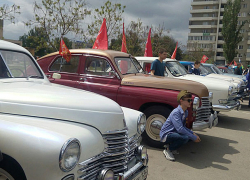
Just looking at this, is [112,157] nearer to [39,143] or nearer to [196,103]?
[39,143]

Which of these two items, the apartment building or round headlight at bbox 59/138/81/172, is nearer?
round headlight at bbox 59/138/81/172

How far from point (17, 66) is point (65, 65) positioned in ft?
7.34

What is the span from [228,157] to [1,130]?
4.20 metres

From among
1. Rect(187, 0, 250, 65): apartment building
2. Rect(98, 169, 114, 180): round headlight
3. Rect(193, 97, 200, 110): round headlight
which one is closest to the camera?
Rect(98, 169, 114, 180): round headlight

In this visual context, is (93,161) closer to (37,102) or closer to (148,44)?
(37,102)

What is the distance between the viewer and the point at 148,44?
10.0 metres

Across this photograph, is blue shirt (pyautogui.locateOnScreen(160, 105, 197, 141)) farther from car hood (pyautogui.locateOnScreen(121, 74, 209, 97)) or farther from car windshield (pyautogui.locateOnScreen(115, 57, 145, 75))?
car windshield (pyautogui.locateOnScreen(115, 57, 145, 75))

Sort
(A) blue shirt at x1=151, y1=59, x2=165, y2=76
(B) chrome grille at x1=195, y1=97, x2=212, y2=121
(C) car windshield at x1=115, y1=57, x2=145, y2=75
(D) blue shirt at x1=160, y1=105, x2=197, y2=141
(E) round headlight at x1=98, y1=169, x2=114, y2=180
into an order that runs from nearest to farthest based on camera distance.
A: (E) round headlight at x1=98, y1=169, x2=114, y2=180, (D) blue shirt at x1=160, y1=105, x2=197, y2=141, (B) chrome grille at x1=195, y1=97, x2=212, y2=121, (C) car windshield at x1=115, y1=57, x2=145, y2=75, (A) blue shirt at x1=151, y1=59, x2=165, y2=76

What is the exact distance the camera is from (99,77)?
5270 mm

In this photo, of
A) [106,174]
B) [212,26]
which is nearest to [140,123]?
[106,174]

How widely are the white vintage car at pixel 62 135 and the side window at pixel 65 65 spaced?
2240 millimetres

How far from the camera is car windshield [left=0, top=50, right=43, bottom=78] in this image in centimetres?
317

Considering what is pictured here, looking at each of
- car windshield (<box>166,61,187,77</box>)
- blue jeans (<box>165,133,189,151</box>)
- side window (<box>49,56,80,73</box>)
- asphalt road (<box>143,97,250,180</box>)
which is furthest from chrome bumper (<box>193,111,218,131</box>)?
side window (<box>49,56,80,73</box>)

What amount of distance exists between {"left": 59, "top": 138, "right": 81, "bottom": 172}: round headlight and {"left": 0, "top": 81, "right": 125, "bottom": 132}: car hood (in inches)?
16.6
